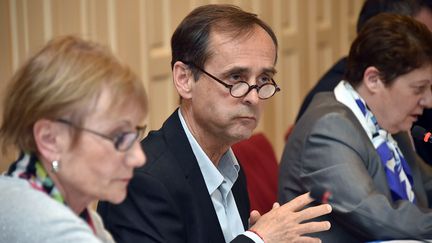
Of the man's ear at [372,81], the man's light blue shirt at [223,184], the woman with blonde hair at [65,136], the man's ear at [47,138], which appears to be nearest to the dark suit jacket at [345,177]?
the man's ear at [372,81]

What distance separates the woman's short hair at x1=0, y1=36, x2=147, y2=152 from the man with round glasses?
0.43 m

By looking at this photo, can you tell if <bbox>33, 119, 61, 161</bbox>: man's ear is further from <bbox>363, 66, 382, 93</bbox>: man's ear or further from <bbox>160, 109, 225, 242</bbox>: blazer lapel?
<bbox>363, 66, 382, 93</bbox>: man's ear

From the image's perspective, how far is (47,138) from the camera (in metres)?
1.49

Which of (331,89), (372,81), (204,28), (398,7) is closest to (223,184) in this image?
(204,28)

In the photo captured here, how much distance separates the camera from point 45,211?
1.44m

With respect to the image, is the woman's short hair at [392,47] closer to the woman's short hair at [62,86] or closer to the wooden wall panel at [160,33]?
the wooden wall panel at [160,33]

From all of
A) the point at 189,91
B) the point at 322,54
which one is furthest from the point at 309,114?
the point at 322,54

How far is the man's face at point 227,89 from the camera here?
2043mm

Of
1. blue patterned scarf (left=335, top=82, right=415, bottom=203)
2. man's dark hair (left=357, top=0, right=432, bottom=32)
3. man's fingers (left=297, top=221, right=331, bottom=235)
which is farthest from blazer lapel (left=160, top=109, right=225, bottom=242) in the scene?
man's dark hair (left=357, top=0, right=432, bottom=32)

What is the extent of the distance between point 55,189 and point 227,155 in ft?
2.46

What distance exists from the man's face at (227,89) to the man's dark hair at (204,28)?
0.01 meters

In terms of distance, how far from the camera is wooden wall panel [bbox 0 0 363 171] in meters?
2.77

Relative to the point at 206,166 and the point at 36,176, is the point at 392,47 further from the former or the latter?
the point at 36,176

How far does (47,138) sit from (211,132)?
656 mm
